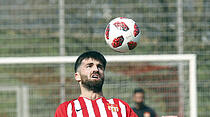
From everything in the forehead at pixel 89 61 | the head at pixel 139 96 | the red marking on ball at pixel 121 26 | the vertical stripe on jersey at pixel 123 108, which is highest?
the red marking on ball at pixel 121 26

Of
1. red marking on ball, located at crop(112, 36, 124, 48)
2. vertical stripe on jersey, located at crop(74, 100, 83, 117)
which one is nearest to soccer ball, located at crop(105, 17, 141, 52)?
red marking on ball, located at crop(112, 36, 124, 48)

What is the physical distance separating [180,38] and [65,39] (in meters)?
1.93

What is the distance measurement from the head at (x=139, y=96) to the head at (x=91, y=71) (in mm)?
2793

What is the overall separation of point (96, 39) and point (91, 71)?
10.3ft

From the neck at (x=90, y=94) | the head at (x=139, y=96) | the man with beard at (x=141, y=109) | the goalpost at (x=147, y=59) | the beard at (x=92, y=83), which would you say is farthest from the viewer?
the man with beard at (x=141, y=109)

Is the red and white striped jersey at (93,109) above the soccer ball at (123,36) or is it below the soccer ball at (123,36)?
Answer: below

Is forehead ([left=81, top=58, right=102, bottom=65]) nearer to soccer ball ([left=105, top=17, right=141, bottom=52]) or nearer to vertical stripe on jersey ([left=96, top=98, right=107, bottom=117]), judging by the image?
vertical stripe on jersey ([left=96, top=98, right=107, bottom=117])

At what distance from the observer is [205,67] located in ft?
22.0

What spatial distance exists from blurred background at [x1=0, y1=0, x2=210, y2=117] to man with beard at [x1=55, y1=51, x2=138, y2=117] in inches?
110

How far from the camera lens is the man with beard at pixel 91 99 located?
11.6 feet

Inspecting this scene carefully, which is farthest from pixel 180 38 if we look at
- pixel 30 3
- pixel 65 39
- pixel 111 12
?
pixel 30 3

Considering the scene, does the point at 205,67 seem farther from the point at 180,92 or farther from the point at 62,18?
the point at 62,18

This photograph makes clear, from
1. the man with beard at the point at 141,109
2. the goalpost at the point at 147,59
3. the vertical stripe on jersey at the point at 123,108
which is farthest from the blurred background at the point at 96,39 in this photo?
the vertical stripe on jersey at the point at 123,108

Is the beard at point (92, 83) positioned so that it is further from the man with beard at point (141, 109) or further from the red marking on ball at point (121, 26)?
the man with beard at point (141, 109)
